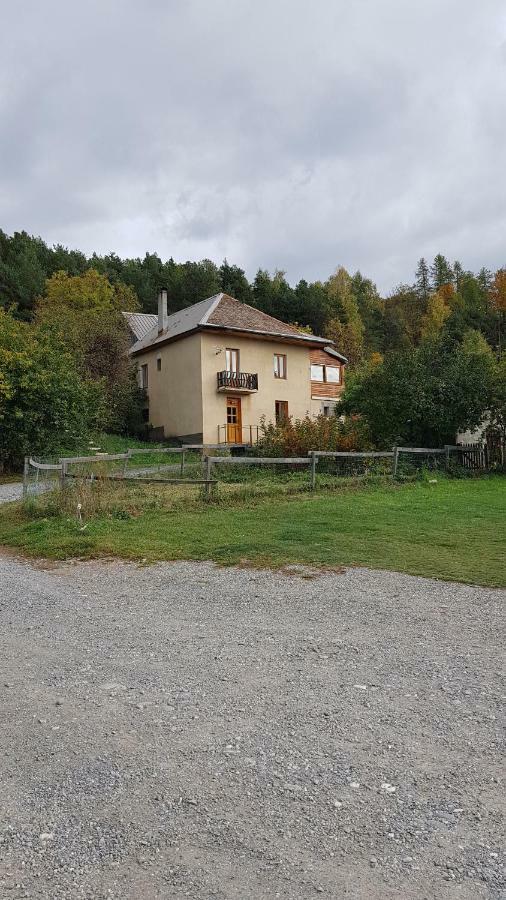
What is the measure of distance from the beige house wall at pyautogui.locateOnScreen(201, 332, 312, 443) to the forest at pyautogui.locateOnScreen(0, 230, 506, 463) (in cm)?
340

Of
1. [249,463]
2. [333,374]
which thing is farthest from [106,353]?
[249,463]

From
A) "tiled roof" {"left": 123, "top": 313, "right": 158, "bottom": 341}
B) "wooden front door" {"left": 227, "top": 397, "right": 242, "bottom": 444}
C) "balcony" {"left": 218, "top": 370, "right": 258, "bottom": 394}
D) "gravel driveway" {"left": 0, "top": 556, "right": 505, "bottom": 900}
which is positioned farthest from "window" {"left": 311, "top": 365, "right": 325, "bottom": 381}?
"gravel driveway" {"left": 0, "top": 556, "right": 505, "bottom": 900}

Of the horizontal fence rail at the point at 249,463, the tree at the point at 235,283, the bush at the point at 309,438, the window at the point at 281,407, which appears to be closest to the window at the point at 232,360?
the window at the point at 281,407

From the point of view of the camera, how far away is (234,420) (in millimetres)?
32625

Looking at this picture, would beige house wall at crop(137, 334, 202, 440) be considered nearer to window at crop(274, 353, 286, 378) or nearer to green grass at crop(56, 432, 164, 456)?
green grass at crop(56, 432, 164, 456)

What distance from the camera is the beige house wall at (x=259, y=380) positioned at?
3142 cm

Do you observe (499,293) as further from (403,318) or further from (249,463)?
(249,463)

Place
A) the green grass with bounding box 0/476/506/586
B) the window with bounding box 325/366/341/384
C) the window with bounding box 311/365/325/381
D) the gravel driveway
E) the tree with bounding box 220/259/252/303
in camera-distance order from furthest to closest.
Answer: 1. the tree with bounding box 220/259/252/303
2. the window with bounding box 325/366/341/384
3. the window with bounding box 311/365/325/381
4. the green grass with bounding box 0/476/506/586
5. the gravel driveway

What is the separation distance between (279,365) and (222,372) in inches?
168

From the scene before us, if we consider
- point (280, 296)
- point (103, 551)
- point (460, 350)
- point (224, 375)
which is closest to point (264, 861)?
point (103, 551)

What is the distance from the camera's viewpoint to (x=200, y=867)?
8.16 ft

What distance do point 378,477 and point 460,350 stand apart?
8.50 meters

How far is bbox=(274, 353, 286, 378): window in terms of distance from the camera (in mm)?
34281

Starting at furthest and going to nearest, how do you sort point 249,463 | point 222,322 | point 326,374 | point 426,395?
point 326,374
point 222,322
point 426,395
point 249,463
